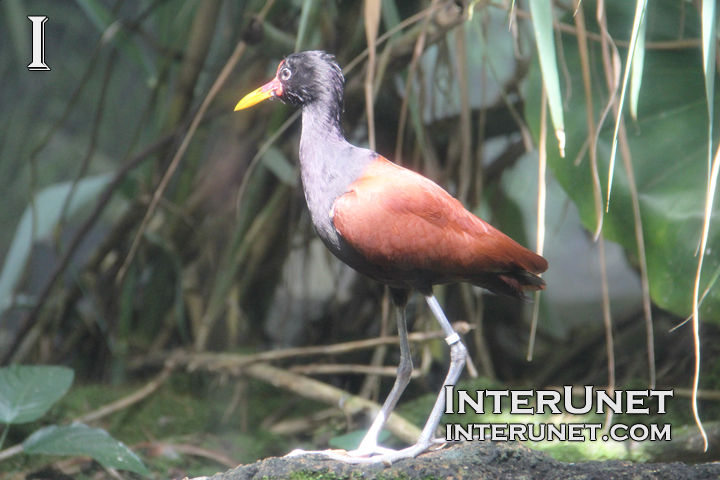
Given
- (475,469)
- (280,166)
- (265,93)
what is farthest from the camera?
(280,166)

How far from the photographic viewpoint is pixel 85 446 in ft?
6.73

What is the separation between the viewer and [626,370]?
3.51 m

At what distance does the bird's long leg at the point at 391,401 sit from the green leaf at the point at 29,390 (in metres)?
1.22

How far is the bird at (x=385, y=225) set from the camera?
64.9 inches

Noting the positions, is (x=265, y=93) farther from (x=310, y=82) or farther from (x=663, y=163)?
(x=663, y=163)

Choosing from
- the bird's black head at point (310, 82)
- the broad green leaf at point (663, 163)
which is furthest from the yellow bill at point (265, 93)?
the broad green leaf at point (663, 163)

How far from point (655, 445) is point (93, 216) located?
9.40ft

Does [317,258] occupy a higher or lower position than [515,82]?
lower

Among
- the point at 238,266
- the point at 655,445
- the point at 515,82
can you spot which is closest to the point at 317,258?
the point at 238,266

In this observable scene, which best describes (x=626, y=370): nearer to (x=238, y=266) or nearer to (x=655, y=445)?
(x=655, y=445)

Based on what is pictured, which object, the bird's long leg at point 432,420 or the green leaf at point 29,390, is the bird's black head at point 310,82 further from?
the green leaf at point 29,390

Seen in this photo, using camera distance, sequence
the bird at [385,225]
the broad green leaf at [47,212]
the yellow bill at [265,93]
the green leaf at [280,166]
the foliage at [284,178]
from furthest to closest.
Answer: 1. the green leaf at [280,166]
2. the broad green leaf at [47,212]
3. the foliage at [284,178]
4. the yellow bill at [265,93]
5. the bird at [385,225]

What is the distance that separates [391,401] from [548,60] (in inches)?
44.7

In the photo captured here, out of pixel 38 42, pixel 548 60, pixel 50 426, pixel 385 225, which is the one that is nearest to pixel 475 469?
pixel 385 225
